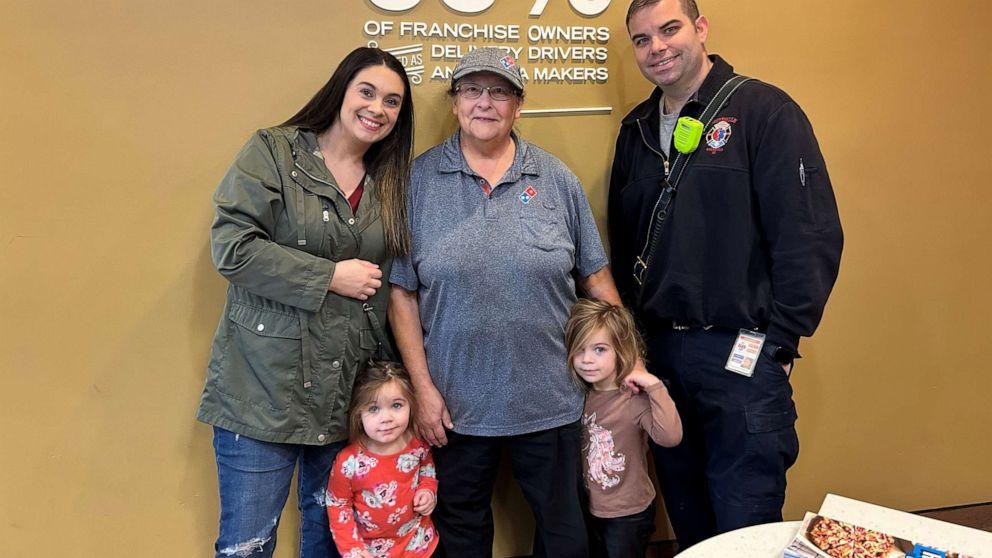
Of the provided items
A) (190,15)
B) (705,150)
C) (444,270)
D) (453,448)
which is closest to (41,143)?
(190,15)

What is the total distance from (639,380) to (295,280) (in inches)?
37.7

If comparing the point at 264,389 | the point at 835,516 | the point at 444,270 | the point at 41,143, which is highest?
the point at 41,143

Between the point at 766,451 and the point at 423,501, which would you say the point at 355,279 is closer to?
the point at 423,501

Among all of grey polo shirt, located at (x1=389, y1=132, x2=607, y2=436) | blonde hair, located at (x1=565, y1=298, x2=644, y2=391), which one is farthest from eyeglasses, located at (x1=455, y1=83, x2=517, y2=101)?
blonde hair, located at (x1=565, y1=298, x2=644, y2=391)

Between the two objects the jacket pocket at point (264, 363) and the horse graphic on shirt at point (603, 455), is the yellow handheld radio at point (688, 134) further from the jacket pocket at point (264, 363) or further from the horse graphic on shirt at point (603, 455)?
the jacket pocket at point (264, 363)

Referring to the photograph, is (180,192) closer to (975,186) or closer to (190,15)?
(190,15)

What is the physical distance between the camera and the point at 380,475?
173cm

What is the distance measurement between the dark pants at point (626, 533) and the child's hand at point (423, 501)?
0.51 meters

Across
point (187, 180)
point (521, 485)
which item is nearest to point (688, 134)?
point (521, 485)

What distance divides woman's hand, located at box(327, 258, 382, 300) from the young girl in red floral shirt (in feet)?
0.75

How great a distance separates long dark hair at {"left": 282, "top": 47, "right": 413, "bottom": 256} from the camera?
1.68 metres

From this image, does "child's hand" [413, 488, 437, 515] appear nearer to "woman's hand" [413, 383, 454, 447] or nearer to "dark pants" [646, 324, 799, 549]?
"woman's hand" [413, 383, 454, 447]

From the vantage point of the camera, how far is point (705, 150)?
1.78 meters

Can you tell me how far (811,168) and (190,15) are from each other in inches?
69.2
